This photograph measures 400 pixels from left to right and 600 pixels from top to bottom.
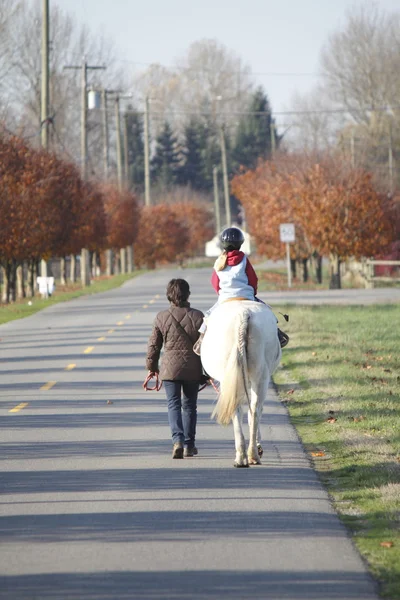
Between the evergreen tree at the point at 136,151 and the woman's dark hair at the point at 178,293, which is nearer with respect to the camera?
the woman's dark hair at the point at 178,293

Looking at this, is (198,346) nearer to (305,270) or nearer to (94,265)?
(305,270)

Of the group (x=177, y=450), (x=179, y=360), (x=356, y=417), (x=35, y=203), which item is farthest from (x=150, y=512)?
(x=35, y=203)

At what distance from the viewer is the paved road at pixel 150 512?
7.22 metres

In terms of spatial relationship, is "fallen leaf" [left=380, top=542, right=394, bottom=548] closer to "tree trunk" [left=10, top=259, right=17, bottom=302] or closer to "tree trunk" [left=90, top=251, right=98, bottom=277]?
"tree trunk" [left=10, top=259, right=17, bottom=302]

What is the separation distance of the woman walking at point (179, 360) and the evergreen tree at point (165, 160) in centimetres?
12703

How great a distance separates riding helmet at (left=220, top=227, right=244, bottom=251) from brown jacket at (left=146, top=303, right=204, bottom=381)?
2.70 feet

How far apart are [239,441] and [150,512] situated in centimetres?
204

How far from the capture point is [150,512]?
30.3 feet

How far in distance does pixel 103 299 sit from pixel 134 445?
34536mm

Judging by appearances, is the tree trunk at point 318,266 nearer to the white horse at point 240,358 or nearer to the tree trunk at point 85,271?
the tree trunk at point 85,271

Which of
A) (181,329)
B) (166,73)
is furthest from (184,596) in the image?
(166,73)

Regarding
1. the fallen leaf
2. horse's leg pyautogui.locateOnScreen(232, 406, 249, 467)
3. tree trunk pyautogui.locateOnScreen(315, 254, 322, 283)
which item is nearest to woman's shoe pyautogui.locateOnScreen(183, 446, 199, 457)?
horse's leg pyautogui.locateOnScreen(232, 406, 249, 467)

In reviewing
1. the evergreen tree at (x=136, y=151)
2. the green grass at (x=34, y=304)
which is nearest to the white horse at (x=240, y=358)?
the green grass at (x=34, y=304)

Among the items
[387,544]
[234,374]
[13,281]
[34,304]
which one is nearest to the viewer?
[387,544]
